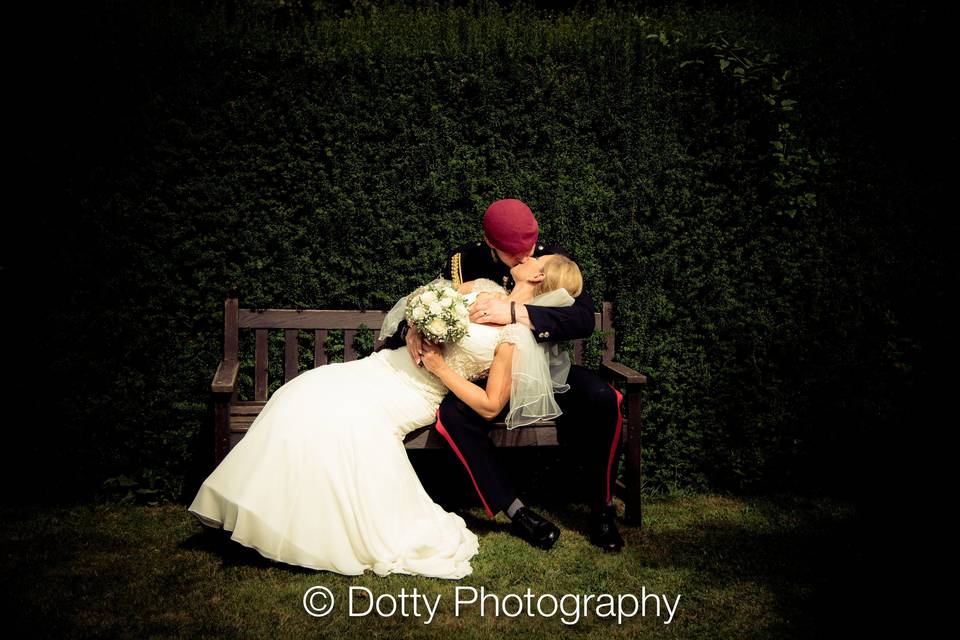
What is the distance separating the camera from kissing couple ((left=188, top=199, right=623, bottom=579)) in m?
3.67

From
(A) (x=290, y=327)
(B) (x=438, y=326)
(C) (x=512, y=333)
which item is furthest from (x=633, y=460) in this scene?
(A) (x=290, y=327)

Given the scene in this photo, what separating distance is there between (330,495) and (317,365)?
4.42ft

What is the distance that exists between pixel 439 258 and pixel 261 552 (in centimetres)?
211

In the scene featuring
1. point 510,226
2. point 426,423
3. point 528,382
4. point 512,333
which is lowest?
point 426,423

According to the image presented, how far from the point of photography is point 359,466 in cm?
375

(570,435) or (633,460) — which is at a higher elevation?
(570,435)

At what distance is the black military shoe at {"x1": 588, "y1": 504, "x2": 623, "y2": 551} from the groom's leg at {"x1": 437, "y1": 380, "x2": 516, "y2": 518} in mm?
488

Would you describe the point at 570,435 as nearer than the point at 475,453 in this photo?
No

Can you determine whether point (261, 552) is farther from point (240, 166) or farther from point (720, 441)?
point (720, 441)

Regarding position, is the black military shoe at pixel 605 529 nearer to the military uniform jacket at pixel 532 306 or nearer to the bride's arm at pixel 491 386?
the bride's arm at pixel 491 386

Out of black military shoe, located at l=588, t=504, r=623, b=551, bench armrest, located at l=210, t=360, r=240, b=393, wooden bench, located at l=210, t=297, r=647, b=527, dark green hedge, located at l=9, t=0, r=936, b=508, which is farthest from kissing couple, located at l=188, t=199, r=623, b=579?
dark green hedge, located at l=9, t=0, r=936, b=508

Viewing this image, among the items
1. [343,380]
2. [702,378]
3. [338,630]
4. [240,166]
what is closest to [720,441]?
[702,378]

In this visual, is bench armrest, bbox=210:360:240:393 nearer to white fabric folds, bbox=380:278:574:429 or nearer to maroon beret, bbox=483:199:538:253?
white fabric folds, bbox=380:278:574:429

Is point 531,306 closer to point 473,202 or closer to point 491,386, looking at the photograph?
point 491,386
